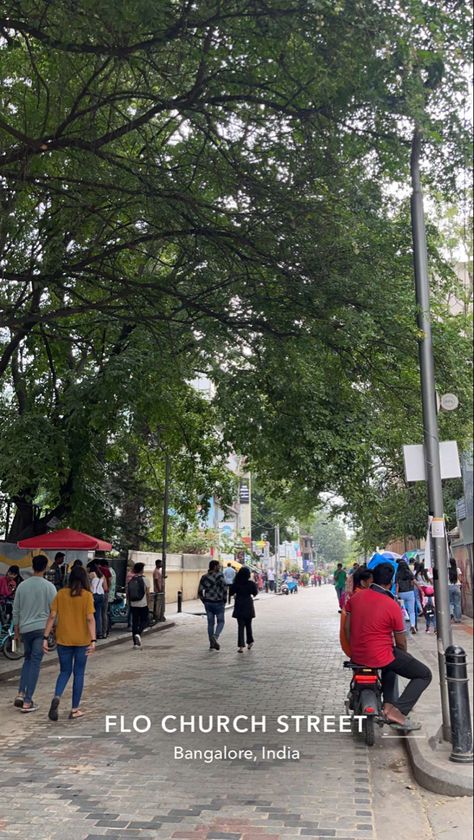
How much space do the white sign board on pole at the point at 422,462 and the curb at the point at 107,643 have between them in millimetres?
7861

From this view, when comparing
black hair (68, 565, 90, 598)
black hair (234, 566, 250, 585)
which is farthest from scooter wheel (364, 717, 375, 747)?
black hair (234, 566, 250, 585)

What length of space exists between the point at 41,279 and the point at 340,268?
14.3 ft

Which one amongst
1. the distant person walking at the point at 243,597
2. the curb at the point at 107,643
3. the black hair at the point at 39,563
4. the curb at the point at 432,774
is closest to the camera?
the curb at the point at 432,774

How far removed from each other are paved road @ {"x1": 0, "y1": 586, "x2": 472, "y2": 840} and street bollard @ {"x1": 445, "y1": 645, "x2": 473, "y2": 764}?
1.21ft

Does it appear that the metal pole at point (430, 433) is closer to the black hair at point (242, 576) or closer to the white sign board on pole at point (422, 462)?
the white sign board on pole at point (422, 462)

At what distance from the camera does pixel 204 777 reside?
6.29 m

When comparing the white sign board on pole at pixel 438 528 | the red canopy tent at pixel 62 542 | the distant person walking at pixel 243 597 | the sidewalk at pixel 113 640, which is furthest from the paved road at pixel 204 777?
the red canopy tent at pixel 62 542

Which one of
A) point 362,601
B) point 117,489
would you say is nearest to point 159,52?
point 362,601

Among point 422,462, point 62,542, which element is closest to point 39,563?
point 422,462

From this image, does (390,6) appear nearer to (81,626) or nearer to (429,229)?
(429,229)

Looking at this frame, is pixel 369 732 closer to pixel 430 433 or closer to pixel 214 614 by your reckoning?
pixel 430 433

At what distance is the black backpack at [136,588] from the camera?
16141 millimetres

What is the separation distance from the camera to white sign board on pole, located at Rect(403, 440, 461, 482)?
22.2 ft

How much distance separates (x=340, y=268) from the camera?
28.2 ft
